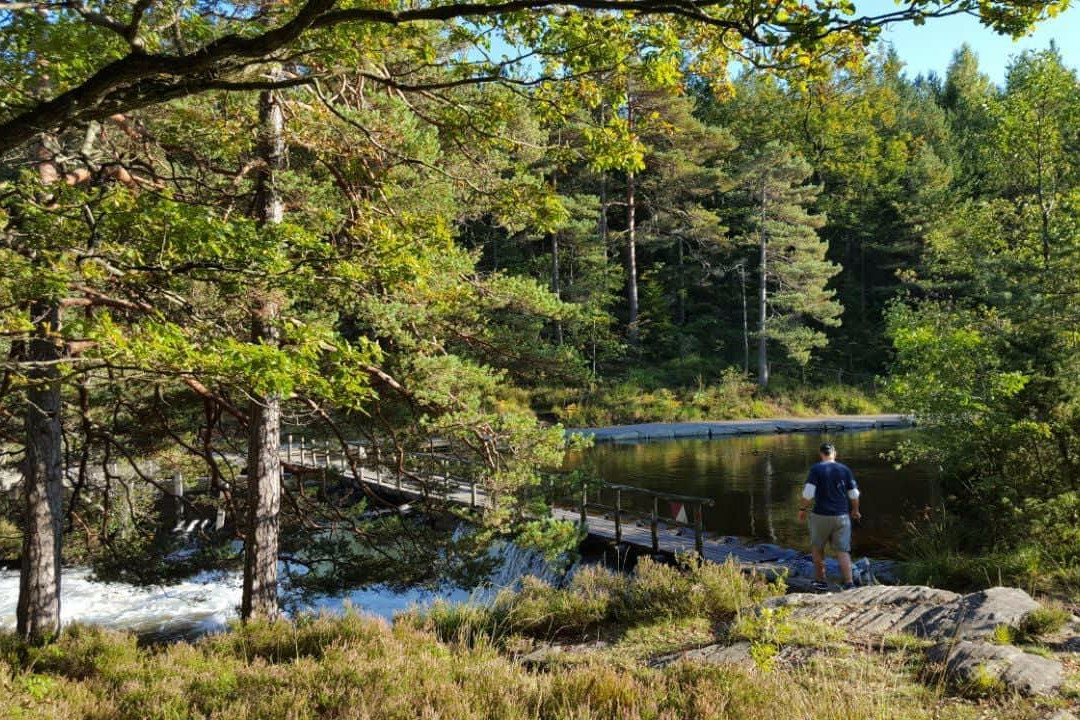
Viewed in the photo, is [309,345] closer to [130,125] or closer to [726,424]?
[130,125]

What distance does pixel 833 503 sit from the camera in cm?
820

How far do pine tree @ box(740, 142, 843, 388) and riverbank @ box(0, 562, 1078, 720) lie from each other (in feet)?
97.4

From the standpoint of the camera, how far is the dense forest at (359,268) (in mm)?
4496

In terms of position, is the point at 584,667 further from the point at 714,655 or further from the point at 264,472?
the point at 264,472

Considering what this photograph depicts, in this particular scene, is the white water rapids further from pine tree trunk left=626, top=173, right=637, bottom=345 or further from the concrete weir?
pine tree trunk left=626, top=173, right=637, bottom=345

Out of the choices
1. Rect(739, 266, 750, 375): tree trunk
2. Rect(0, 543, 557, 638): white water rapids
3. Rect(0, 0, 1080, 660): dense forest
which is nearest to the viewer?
Rect(0, 0, 1080, 660): dense forest

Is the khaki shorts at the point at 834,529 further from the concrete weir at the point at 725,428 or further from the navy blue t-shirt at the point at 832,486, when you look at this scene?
the concrete weir at the point at 725,428

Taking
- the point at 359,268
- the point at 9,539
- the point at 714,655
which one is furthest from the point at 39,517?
the point at 9,539

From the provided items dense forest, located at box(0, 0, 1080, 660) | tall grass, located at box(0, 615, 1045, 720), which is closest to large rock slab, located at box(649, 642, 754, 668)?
tall grass, located at box(0, 615, 1045, 720)

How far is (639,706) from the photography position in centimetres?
391

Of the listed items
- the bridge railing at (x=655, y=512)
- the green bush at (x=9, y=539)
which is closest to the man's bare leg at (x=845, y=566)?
the bridge railing at (x=655, y=512)

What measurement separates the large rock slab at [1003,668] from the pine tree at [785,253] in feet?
101

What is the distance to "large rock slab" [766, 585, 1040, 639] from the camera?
522 cm

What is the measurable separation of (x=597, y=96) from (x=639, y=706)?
14.2 feet
